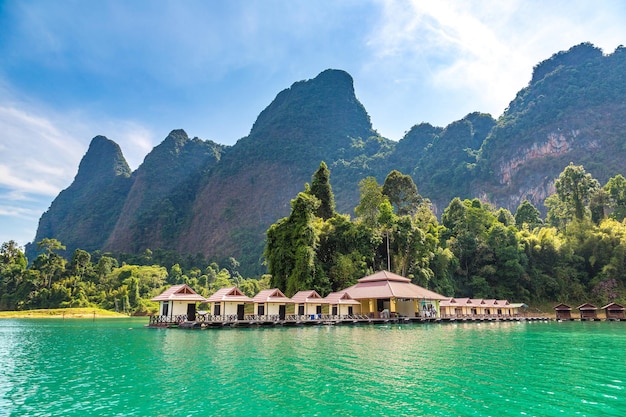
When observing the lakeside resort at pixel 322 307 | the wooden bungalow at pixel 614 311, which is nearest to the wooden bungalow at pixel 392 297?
the lakeside resort at pixel 322 307

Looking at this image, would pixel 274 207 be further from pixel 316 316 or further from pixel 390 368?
pixel 390 368

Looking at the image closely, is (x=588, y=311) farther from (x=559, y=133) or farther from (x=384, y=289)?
(x=559, y=133)

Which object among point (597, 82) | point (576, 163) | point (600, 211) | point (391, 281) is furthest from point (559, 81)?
point (391, 281)

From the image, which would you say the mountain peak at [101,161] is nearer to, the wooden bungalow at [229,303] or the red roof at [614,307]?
the wooden bungalow at [229,303]

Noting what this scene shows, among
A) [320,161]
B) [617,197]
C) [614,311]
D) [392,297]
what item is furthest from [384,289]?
[320,161]

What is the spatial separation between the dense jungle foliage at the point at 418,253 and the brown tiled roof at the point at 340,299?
10.9 ft

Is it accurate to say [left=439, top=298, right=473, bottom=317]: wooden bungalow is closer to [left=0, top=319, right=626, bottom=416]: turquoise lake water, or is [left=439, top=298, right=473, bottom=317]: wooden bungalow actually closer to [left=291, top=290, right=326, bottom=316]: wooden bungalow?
[left=291, top=290, right=326, bottom=316]: wooden bungalow

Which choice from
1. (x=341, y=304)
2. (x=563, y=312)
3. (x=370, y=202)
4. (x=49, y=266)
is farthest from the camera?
(x=49, y=266)

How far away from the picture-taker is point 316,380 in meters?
11.7

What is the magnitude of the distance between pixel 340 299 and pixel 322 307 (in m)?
1.79

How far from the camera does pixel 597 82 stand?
105 meters

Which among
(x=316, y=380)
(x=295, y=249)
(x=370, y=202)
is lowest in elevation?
(x=316, y=380)

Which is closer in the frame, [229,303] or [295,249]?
[229,303]

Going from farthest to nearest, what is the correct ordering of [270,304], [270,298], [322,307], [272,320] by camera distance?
[322,307], [270,304], [270,298], [272,320]
